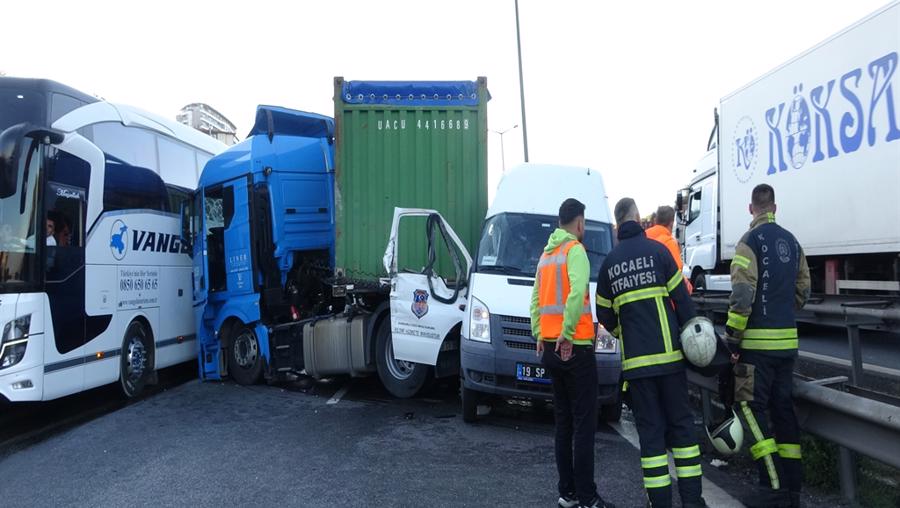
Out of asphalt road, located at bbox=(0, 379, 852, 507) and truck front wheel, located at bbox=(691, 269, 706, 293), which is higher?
truck front wheel, located at bbox=(691, 269, 706, 293)

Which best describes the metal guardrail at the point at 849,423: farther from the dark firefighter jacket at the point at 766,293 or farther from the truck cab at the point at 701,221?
the truck cab at the point at 701,221

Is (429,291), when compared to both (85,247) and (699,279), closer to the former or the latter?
(85,247)

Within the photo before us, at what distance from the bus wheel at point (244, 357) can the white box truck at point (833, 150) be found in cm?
803

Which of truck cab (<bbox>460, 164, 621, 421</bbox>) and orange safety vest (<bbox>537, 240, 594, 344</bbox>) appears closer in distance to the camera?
orange safety vest (<bbox>537, 240, 594, 344</bbox>)

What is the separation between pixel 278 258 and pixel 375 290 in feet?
5.75

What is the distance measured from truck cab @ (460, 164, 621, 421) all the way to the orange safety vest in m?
1.43

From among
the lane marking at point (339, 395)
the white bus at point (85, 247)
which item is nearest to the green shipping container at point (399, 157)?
the lane marking at point (339, 395)

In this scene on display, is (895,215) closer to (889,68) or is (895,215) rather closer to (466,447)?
(889,68)

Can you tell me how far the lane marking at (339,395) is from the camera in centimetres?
799

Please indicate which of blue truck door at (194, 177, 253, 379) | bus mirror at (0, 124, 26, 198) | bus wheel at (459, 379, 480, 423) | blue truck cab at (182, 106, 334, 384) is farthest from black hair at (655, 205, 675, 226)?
bus mirror at (0, 124, 26, 198)

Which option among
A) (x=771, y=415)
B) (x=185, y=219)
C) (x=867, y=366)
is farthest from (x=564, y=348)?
(x=185, y=219)

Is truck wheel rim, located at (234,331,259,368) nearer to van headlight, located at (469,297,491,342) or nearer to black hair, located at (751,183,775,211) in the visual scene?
van headlight, located at (469,297,491,342)

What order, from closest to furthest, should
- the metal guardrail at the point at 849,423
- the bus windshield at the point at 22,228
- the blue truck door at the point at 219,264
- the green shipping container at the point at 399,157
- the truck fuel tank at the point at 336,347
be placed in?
the metal guardrail at the point at 849,423 < the bus windshield at the point at 22,228 < the truck fuel tank at the point at 336,347 < the green shipping container at the point at 399,157 < the blue truck door at the point at 219,264

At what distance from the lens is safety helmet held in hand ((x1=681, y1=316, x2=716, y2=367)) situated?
12.2ft
